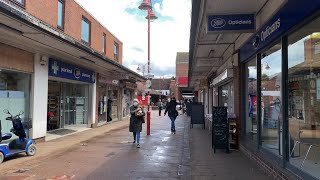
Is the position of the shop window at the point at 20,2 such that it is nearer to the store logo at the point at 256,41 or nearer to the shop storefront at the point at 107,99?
the shop storefront at the point at 107,99

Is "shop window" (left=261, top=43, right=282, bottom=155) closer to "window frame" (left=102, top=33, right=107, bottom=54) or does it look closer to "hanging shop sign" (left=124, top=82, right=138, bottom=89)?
"window frame" (left=102, top=33, right=107, bottom=54)

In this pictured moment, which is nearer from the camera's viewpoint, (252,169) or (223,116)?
(252,169)

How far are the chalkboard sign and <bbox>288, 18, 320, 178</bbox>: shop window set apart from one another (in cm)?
385

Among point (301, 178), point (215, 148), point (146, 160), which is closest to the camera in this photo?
point (301, 178)

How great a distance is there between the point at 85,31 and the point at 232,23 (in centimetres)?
→ 1408

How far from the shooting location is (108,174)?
24.2 feet

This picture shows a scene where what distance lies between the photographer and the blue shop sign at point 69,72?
13772mm

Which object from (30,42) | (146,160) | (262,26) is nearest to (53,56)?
(30,42)

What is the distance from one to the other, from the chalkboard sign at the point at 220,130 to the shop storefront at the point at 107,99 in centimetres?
1119

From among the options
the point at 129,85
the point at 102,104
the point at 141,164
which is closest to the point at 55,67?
the point at 141,164

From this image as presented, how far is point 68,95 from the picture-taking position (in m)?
17.7

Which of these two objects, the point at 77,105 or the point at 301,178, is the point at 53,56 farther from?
the point at 301,178

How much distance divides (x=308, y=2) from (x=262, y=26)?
2590 millimetres

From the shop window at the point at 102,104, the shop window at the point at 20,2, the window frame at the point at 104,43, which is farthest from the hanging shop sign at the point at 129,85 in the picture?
the shop window at the point at 20,2
